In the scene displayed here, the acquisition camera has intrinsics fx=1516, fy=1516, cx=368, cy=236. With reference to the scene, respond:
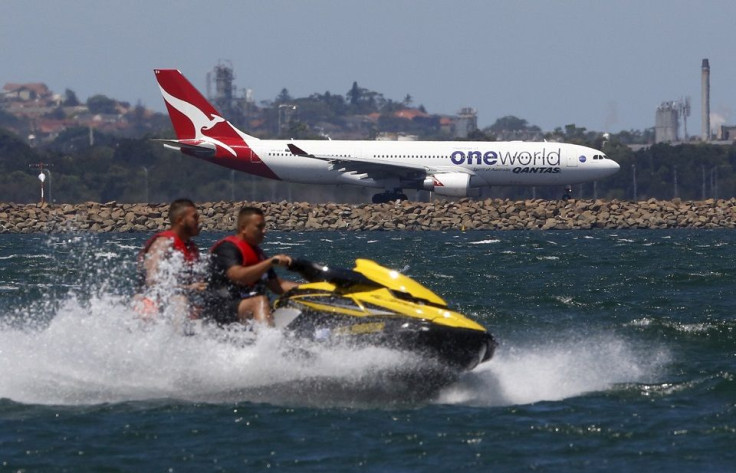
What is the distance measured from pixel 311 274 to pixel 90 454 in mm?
2327

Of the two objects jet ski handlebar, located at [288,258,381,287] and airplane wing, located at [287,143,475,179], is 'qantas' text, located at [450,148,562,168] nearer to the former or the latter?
airplane wing, located at [287,143,475,179]

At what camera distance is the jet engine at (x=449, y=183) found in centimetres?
5597

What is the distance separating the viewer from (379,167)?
184 feet

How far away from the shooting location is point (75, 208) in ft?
195

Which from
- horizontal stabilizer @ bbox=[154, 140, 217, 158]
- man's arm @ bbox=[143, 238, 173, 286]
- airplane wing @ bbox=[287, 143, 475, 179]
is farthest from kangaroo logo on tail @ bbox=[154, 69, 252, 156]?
man's arm @ bbox=[143, 238, 173, 286]

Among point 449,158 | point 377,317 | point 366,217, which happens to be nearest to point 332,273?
point 377,317

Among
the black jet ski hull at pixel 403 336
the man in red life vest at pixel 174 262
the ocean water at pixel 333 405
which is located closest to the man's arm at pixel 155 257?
the man in red life vest at pixel 174 262

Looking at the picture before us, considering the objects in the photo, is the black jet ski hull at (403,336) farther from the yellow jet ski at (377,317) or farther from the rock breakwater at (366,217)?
the rock breakwater at (366,217)

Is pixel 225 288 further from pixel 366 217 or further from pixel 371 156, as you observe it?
pixel 366 217

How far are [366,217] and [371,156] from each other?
229 cm

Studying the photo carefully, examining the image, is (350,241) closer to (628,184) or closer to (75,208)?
(75,208)

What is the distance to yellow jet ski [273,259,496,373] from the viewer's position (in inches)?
455

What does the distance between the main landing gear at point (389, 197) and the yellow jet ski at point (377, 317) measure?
47078mm

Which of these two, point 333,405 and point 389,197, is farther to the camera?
point 389,197
